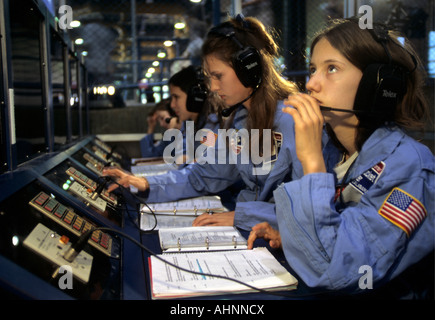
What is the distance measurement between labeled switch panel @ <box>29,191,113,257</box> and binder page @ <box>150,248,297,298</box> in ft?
0.41

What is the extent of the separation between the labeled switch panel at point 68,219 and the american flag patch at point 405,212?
608 millimetres

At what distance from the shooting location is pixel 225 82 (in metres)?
1.60

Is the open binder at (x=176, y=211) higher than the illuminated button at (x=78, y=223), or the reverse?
the illuminated button at (x=78, y=223)

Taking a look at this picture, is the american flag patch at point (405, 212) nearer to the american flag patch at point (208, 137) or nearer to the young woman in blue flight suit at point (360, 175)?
the young woman in blue flight suit at point (360, 175)

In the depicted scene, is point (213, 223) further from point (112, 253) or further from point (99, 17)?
→ point (99, 17)

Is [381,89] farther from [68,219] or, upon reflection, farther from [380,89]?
[68,219]

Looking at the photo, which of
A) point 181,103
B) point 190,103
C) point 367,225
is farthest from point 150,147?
point 367,225

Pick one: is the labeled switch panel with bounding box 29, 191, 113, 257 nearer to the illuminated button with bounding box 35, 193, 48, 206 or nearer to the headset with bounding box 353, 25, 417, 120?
the illuminated button with bounding box 35, 193, 48, 206

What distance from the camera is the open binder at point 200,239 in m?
1.03

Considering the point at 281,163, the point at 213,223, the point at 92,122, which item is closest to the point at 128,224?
the point at 213,223

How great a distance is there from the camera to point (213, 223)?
1276 mm

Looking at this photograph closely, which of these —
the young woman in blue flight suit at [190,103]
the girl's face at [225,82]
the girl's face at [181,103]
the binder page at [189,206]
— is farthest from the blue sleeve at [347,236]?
the girl's face at [181,103]

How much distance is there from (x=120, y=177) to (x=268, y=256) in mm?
904

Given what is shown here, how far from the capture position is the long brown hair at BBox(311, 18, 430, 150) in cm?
95
